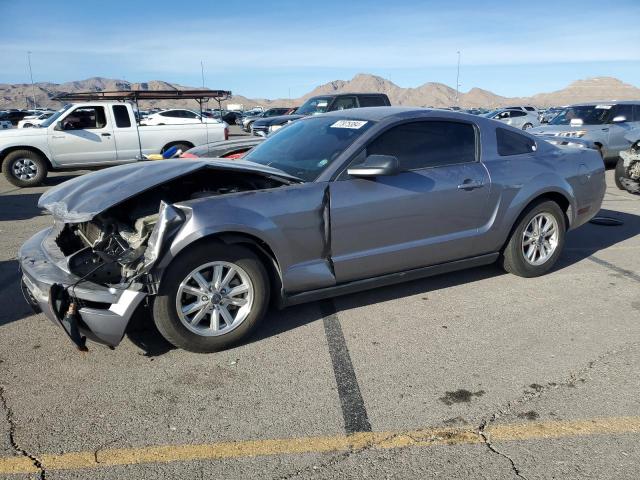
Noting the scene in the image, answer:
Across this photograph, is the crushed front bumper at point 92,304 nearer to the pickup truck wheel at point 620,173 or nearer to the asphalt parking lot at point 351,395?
the asphalt parking lot at point 351,395

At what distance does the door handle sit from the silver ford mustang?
12 millimetres

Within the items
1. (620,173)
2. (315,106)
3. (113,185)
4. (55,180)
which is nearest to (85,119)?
(55,180)

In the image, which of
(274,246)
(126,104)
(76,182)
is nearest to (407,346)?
(274,246)

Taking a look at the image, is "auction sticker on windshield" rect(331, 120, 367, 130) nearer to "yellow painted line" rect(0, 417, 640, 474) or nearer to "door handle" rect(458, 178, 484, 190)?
"door handle" rect(458, 178, 484, 190)

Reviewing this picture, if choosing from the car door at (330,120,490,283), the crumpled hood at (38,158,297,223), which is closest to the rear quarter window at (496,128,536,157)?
the car door at (330,120,490,283)

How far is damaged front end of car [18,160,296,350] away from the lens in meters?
3.21

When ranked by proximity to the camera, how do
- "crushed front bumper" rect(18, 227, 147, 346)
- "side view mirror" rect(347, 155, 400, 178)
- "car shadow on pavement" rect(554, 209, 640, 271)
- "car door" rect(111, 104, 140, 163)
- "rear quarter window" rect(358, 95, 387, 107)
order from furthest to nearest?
"rear quarter window" rect(358, 95, 387, 107) → "car door" rect(111, 104, 140, 163) → "car shadow on pavement" rect(554, 209, 640, 271) → "side view mirror" rect(347, 155, 400, 178) → "crushed front bumper" rect(18, 227, 147, 346)

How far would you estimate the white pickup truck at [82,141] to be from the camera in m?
11.1

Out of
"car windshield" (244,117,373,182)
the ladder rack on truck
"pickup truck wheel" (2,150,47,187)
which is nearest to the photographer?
"car windshield" (244,117,373,182)

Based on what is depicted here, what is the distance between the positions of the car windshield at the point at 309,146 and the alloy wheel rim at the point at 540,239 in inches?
78.4

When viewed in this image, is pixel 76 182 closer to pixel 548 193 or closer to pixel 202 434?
pixel 202 434

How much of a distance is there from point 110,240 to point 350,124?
84.0 inches

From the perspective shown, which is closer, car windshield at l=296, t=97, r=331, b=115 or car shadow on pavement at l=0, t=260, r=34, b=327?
car shadow on pavement at l=0, t=260, r=34, b=327

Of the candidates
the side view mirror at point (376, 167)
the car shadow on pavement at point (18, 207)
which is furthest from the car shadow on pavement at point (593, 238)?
the car shadow on pavement at point (18, 207)
